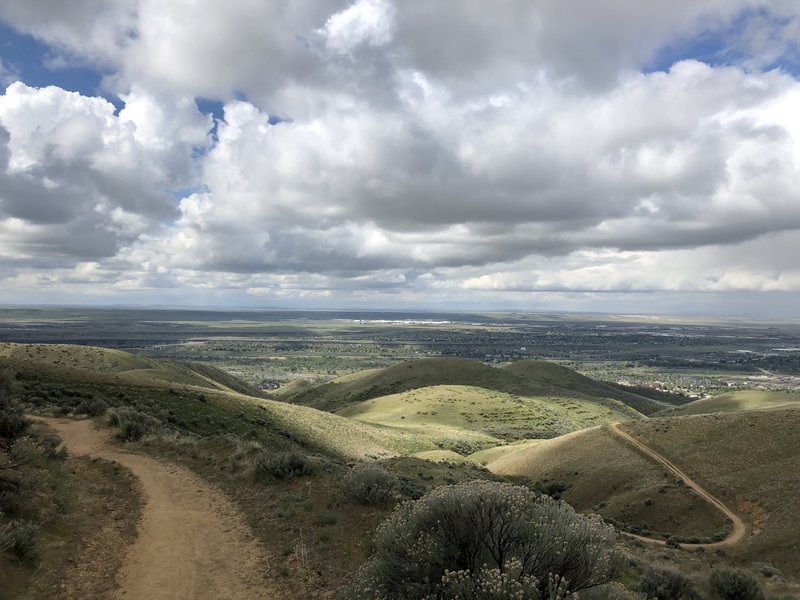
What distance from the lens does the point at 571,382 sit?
12812 cm

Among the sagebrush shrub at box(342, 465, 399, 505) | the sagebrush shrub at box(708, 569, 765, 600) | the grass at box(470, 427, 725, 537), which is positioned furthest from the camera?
the grass at box(470, 427, 725, 537)

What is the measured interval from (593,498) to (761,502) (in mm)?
11561

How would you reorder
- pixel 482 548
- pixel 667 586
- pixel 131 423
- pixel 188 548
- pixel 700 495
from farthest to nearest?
1. pixel 700 495
2. pixel 131 423
3. pixel 667 586
4. pixel 188 548
5. pixel 482 548

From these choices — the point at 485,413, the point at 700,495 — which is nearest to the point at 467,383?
the point at 485,413

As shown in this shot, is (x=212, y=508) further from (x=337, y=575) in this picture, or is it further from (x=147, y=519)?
(x=337, y=575)

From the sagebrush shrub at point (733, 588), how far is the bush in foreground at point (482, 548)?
25.5 feet

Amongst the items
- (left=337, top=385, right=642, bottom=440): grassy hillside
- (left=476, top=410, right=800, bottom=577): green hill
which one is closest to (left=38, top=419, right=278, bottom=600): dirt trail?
(left=476, top=410, right=800, bottom=577): green hill

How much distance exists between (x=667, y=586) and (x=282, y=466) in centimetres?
1302

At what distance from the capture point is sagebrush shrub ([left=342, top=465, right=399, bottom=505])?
1538 cm

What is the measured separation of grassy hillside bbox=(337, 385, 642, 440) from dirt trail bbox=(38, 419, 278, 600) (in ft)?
168

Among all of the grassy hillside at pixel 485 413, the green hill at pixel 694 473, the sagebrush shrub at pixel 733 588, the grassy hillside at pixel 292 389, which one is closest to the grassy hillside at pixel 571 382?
the grassy hillside at pixel 485 413

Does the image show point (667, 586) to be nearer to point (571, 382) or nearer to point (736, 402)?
point (736, 402)

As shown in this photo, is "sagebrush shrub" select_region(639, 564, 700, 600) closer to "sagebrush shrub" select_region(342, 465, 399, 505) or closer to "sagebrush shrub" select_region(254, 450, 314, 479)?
"sagebrush shrub" select_region(342, 465, 399, 505)

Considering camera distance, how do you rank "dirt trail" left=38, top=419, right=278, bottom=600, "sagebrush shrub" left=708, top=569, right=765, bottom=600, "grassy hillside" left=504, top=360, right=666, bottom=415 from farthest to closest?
"grassy hillside" left=504, top=360, right=666, bottom=415
"sagebrush shrub" left=708, top=569, right=765, bottom=600
"dirt trail" left=38, top=419, right=278, bottom=600
